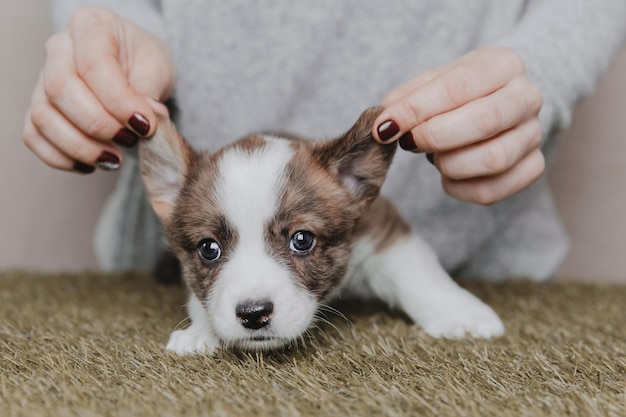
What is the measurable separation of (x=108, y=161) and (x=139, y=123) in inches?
7.8

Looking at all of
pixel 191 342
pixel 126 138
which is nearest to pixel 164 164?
pixel 126 138

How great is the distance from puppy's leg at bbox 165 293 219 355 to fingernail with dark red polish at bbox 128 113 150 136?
0.43 metres

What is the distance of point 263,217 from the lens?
1487 millimetres

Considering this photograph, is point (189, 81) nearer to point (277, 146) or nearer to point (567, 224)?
point (277, 146)

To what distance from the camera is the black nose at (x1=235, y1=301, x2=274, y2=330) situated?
4.45ft

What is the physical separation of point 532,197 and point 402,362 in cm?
140

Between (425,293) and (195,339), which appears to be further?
(425,293)

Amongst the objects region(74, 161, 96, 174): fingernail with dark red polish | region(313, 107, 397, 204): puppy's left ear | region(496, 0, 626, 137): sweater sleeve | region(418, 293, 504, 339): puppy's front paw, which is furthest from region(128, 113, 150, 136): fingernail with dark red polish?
region(496, 0, 626, 137): sweater sleeve

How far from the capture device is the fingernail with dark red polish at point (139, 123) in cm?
153

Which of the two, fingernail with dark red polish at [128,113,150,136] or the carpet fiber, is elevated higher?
fingernail with dark red polish at [128,113,150,136]

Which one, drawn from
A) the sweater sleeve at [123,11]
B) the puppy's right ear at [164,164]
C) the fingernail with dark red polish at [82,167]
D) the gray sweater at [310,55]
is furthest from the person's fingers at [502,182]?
the sweater sleeve at [123,11]

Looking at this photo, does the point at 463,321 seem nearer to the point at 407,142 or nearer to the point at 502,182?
the point at 502,182

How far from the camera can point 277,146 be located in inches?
64.8

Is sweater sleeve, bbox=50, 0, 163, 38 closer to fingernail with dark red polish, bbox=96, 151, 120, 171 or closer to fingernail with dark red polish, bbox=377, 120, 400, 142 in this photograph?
fingernail with dark red polish, bbox=96, 151, 120, 171
